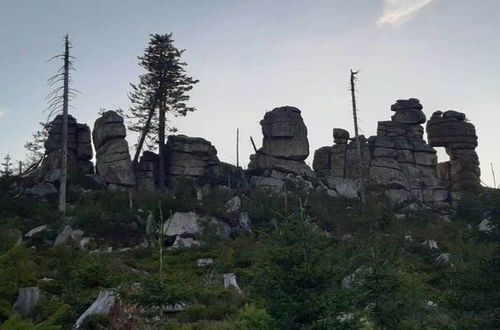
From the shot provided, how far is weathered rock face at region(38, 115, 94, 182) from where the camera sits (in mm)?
40562

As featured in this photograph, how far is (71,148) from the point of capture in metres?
42.7

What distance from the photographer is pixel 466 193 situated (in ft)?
148

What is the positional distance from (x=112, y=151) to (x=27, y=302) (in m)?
27.3

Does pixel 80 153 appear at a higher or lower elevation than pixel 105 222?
higher

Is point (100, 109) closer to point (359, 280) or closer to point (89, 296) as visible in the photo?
point (89, 296)

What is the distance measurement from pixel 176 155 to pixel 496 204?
3437cm

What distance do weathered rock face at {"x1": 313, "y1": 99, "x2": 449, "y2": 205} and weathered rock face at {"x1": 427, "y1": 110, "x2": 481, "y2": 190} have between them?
2.11 m

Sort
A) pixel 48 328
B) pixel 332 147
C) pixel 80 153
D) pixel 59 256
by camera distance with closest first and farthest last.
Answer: pixel 48 328 → pixel 59 256 → pixel 80 153 → pixel 332 147

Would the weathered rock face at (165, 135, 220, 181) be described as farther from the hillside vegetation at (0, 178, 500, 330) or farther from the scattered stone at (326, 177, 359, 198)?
the scattered stone at (326, 177, 359, 198)

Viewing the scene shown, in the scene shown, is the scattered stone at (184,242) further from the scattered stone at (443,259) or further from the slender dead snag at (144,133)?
the slender dead snag at (144,133)

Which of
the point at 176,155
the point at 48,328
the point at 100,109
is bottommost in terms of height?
the point at 48,328

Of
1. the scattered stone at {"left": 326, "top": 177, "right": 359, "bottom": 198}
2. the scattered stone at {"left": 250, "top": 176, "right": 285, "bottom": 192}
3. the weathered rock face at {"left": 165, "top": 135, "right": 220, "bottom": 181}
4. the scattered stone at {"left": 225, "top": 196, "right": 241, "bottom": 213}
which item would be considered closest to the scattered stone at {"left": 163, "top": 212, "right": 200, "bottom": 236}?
the scattered stone at {"left": 225, "top": 196, "right": 241, "bottom": 213}

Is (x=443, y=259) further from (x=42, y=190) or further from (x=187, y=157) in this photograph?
(x=42, y=190)

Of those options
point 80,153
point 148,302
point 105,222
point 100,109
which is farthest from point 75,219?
point 148,302
